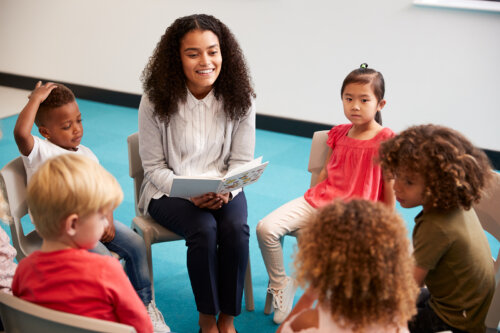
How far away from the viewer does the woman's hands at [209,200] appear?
2.14 meters

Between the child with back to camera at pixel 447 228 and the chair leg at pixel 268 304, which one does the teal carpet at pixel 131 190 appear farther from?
the child with back to camera at pixel 447 228

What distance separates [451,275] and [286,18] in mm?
3470

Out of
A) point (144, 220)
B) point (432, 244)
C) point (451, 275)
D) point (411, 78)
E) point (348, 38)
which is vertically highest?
point (348, 38)

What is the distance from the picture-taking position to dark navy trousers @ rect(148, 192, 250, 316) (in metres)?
2.05

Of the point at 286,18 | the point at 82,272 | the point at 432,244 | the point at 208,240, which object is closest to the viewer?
the point at 82,272

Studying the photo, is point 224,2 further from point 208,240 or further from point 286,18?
point 208,240

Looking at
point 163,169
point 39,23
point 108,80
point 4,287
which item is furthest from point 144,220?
point 39,23

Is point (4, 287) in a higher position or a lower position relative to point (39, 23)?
lower

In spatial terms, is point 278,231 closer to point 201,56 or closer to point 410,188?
point 410,188

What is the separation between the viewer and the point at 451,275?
1.58m

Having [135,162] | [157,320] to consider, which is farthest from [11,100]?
[157,320]

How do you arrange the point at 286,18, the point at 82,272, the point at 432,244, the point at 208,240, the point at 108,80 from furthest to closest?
the point at 108,80
the point at 286,18
the point at 208,240
the point at 432,244
the point at 82,272

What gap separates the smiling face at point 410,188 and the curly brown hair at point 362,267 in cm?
40

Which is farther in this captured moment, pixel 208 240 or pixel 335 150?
pixel 335 150
